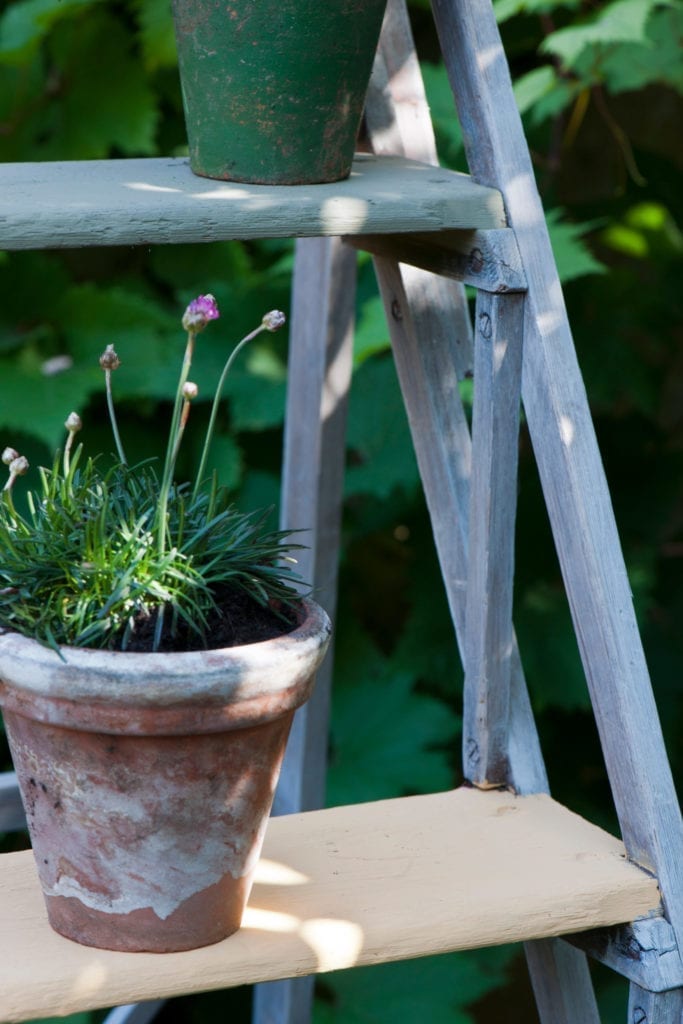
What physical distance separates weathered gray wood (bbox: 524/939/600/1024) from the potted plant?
37 centimetres

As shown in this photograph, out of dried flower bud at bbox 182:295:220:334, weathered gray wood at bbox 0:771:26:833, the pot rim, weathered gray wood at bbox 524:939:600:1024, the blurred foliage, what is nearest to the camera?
the pot rim

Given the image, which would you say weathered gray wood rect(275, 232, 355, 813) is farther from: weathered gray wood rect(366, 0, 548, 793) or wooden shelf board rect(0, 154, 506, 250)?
wooden shelf board rect(0, 154, 506, 250)

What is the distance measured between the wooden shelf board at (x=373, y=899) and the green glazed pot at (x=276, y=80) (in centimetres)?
57

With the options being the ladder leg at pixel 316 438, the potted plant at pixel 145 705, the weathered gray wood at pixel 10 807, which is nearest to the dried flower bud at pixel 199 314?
the potted plant at pixel 145 705

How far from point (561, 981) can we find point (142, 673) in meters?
0.58

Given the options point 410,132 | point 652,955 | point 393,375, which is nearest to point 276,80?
point 410,132

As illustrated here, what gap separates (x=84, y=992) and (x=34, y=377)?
4.53ft

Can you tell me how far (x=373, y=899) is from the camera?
1.02 m

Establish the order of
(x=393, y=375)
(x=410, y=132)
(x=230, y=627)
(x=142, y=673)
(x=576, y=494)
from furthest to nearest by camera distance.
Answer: (x=393, y=375) → (x=410, y=132) → (x=576, y=494) → (x=230, y=627) → (x=142, y=673)

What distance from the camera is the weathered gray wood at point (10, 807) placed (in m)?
1.50

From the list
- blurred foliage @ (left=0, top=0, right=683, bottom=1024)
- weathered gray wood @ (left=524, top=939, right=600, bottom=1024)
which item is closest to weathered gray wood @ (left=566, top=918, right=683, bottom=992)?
weathered gray wood @ (left=524, top=939, right=600, bottom=1024)

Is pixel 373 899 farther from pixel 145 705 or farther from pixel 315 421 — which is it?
pixel 315 421

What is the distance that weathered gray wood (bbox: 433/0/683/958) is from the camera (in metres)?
1.07

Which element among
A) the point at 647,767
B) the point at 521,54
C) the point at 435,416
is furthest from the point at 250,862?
the point at 521,54
